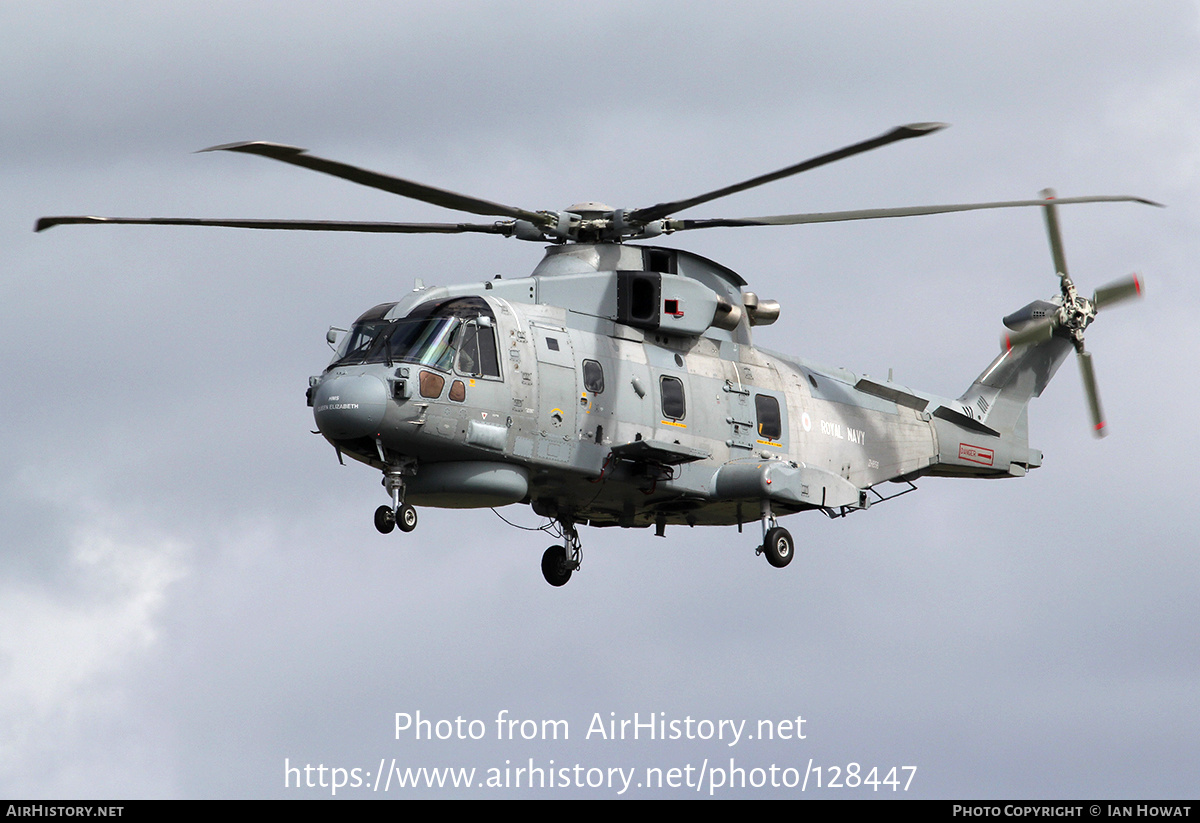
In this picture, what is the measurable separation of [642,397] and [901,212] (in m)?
5.46

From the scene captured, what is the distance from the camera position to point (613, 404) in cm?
3156

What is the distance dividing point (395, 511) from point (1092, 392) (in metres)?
15.6

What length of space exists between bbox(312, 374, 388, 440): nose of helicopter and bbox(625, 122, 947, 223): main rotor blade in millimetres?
5768

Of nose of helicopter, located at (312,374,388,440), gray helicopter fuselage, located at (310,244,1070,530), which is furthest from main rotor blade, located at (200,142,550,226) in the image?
nose of helicopter, located at (312,374,388,440)

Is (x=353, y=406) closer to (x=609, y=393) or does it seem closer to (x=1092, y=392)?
(x=609, y=393)

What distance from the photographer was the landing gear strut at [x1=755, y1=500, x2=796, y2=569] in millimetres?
33062

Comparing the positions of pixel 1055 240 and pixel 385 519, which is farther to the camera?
pixel 1055 240

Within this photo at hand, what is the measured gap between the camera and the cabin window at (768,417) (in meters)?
34.1

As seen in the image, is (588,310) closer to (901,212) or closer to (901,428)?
(901,212)

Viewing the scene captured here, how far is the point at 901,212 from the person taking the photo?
30.0 meters

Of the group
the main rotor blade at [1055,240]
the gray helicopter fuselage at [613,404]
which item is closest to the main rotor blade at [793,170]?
the gray helicopter fuselage at [613,404]

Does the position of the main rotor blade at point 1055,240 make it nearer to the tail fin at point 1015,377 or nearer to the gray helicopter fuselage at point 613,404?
the tail fin at point 1015,377

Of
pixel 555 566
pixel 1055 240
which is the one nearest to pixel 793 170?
pixel 555 566

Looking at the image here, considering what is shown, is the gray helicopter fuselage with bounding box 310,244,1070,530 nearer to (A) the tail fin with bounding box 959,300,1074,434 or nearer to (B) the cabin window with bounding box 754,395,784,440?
(B) the cabin window with bounding box 754,395,784,440
